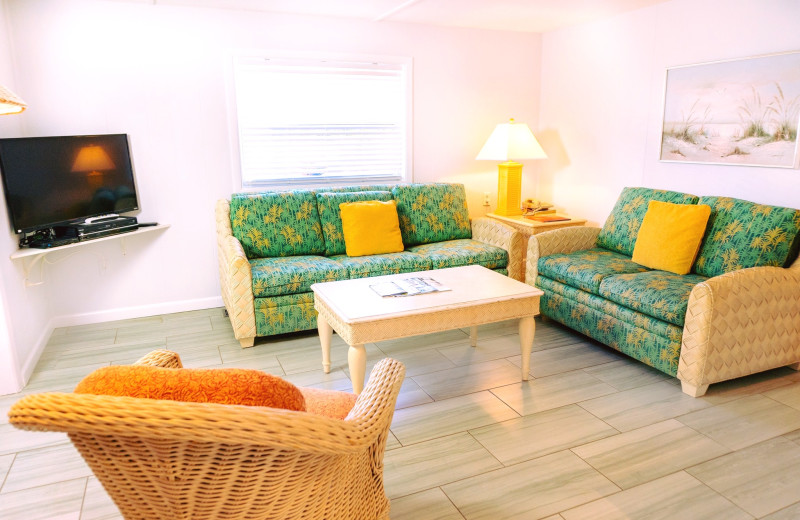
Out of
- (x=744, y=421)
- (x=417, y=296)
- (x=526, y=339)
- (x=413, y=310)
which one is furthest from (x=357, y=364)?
(x=744, y=421)

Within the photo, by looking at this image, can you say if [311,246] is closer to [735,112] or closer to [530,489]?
[530,489]

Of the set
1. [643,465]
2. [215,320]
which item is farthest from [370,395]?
[215,320]

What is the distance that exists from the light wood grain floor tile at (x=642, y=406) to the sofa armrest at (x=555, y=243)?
1.23m

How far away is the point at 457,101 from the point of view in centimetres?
479

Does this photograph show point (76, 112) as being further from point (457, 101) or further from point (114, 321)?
point (457, 101)

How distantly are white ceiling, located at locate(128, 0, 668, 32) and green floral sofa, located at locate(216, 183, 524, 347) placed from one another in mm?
1311

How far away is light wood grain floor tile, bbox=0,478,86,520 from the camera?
1.98 metres

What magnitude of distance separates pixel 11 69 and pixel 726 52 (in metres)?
4.56

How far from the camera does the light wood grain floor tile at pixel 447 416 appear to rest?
2.52 meters

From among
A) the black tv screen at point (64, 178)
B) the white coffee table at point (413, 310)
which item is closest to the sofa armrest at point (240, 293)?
the white coffee table at point (413, 310)

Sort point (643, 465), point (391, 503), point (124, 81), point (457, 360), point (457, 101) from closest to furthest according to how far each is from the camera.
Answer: point (391, 503)
point (643, 465)
point (457, 360)
point (124, 81)
point (457, 101)

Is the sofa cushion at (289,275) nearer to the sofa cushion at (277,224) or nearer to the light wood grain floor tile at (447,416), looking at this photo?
the sofa cushion at (277,224)

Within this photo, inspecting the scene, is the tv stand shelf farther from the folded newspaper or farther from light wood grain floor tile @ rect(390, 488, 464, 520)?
light wood grain floor tile @ rect(390, 488, 464, 520)

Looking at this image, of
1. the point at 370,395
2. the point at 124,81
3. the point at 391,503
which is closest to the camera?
the point at 370,395
